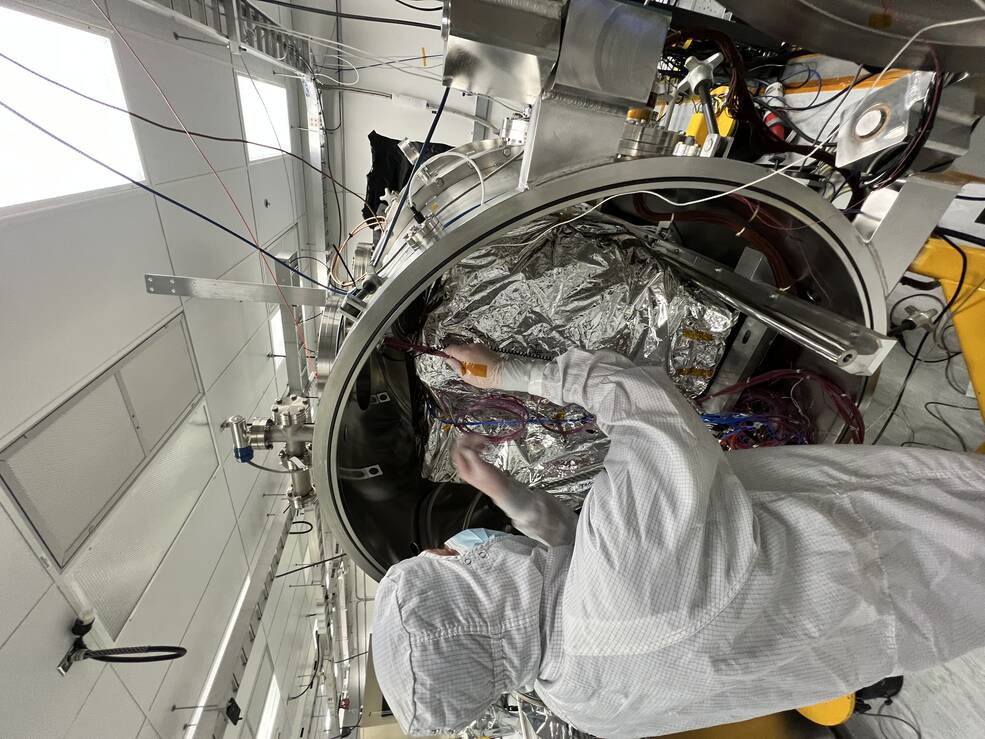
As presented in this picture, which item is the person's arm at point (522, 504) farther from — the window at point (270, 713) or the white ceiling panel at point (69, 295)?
the window at point (270, 713)

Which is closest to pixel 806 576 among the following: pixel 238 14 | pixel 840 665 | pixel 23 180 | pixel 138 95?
pixel 840 665

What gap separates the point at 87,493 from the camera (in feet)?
2.78

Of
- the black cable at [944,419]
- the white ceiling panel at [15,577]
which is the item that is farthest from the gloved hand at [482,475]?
the black cable at [944,419]

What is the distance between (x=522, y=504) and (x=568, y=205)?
0.55 m

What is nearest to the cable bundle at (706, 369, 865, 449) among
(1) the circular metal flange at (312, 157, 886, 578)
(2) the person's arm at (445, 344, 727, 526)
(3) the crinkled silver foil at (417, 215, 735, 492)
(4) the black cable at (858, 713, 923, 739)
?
(3) the crinkled silver foil at (417, 215, 735, 492)

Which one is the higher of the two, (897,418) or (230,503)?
(897,418)

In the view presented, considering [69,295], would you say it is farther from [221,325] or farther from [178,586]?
[178,586]

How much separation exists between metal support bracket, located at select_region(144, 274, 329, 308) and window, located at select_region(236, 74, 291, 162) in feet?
3.59

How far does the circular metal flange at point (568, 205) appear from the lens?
656mm

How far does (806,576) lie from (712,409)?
618mm

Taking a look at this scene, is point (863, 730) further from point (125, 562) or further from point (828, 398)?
point (125, 562)

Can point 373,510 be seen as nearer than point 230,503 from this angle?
A: Yes

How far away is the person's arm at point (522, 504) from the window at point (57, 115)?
34.8 inches

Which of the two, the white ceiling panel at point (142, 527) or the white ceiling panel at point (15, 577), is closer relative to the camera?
the white ceiling panel at point (15, 577)
